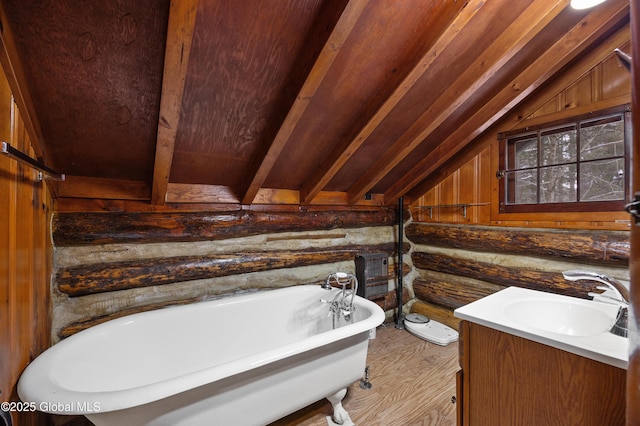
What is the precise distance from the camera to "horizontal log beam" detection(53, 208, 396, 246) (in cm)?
185

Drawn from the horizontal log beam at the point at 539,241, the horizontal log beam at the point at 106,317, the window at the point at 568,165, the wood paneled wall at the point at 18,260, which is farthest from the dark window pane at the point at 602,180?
the wood paneled wall at the point at 18,260

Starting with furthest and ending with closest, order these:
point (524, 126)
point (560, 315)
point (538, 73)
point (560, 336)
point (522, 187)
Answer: point (522, 187)
point (524, 126)
point (538, 73)
point (560, 315)
point (560, 336)

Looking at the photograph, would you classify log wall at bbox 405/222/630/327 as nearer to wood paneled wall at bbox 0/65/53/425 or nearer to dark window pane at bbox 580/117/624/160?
dark window pane at bbox 580/117/624/160

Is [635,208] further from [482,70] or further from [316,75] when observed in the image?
[482,70]

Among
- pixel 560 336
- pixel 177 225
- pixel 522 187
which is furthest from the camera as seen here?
pixel 522 187

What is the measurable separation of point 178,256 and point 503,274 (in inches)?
115

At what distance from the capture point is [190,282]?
2250 millimetres

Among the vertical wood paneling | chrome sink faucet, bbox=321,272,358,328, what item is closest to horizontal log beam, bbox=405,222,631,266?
the vertical wood paneling

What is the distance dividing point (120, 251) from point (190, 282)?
1.81 feet

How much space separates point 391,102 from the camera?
5.91 ft

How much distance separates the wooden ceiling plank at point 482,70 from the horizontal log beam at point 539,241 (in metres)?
1.16

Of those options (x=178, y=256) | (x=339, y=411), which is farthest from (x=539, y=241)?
(x=178, y=256)

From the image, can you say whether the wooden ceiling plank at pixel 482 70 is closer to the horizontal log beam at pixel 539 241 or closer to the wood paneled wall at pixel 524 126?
the wood paneled wall at pixel 524 126

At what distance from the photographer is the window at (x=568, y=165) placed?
1987 mm
